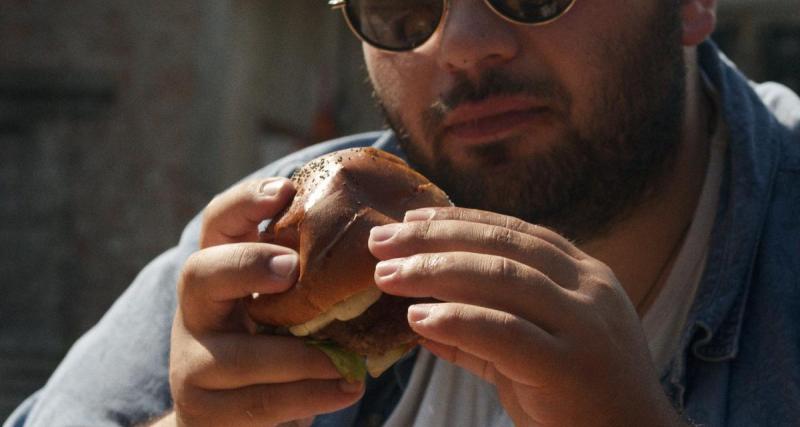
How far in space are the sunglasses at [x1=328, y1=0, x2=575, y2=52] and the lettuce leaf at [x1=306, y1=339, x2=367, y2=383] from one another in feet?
2.79

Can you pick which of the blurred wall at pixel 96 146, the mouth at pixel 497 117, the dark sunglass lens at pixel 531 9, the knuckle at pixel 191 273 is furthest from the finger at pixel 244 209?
the blurred wall at pixel 96 146

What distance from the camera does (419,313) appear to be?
1613 mm

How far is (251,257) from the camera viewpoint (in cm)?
182

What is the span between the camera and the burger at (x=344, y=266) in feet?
6.07

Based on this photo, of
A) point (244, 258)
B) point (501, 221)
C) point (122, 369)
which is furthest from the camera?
point (122, 369)

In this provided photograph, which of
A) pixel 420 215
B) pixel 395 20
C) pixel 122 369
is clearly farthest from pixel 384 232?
pixel 122 369

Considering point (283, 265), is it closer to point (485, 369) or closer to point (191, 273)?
point (191, 273)

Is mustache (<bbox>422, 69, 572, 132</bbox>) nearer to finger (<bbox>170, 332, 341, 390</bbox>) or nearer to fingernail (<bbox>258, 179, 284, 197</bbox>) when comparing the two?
fingernail (<bbox>258, 179, 284, 197</bbox>)

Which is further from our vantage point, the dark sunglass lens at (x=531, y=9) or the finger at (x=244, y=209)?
the dark sunglass lens at (x=531, y=9)

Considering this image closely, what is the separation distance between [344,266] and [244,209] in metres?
0.25

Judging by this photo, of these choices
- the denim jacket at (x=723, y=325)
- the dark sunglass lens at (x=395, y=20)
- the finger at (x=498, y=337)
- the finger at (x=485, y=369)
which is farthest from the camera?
the dark sunglass lens at (x=395, y=20)

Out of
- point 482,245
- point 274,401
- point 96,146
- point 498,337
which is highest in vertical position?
point 482,245

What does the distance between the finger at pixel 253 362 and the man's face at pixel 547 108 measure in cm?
73

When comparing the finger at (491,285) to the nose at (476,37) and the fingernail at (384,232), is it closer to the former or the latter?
the fingernail at (384,232)
